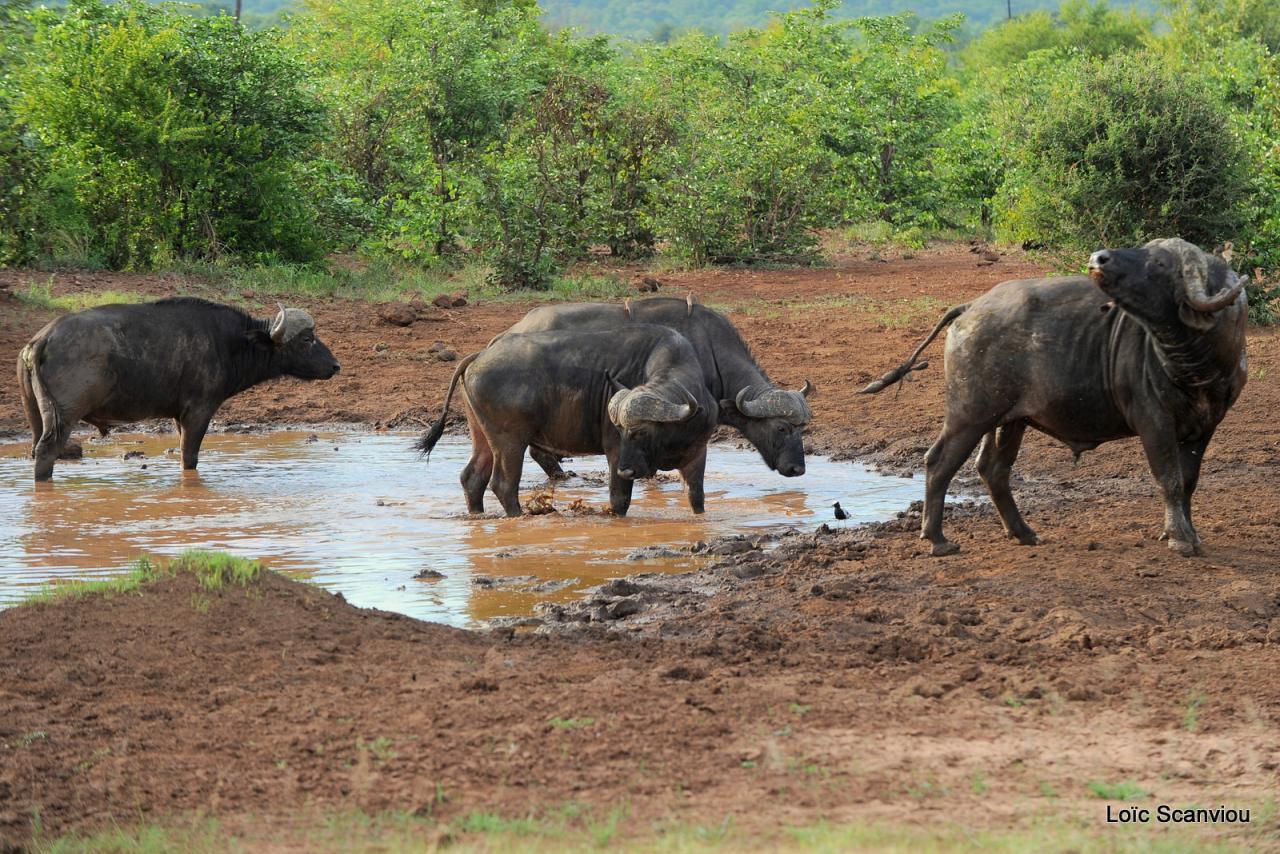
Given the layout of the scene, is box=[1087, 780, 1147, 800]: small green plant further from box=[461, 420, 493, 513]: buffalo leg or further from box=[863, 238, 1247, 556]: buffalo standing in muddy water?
box=[461, 420, 493, 513]: buffalo leg

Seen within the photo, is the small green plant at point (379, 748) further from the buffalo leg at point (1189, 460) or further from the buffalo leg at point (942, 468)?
the buffalo leg at point (1189, 460)

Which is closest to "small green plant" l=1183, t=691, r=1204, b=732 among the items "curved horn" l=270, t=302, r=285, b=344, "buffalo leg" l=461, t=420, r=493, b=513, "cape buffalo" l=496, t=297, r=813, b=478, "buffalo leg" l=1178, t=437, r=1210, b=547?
"buffalo leg" l=1178, t=437, r=1210, b=547

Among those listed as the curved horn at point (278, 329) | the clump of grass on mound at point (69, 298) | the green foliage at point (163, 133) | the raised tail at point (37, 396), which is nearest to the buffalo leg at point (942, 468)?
the curved horn at point (278, 329)

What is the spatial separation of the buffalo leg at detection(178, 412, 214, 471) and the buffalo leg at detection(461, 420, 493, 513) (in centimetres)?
279

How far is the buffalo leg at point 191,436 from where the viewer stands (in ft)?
40.7

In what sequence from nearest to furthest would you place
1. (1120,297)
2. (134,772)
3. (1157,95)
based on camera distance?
1. (134,772)
2. (1120,297)
3. (1157,95)

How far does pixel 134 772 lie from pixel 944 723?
8.57ft

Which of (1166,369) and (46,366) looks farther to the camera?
(46,366)

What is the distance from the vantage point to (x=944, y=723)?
5.16 meters

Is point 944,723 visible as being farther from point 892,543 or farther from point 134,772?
point 892,543

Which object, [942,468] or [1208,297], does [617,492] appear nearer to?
[942,468]

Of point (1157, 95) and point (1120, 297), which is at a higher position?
point (1157, 95)

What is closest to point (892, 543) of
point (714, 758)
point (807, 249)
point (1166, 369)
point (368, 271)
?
point (1166, 369)

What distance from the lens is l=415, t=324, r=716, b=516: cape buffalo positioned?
10.3 metres
